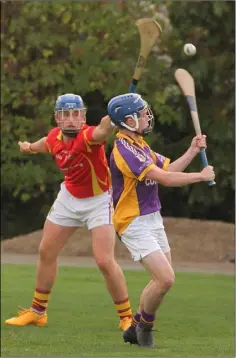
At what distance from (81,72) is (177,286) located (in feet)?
24.6

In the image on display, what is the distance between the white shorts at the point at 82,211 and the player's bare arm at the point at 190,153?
1250 millimetres

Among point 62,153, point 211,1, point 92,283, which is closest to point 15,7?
point 211,1

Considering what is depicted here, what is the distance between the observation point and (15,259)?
18469mm

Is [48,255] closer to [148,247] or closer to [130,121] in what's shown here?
[148,247]

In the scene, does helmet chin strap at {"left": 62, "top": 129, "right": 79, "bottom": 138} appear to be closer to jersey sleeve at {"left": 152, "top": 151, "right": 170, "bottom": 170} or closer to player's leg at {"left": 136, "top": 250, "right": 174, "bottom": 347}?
jersey sleeve at {"left": 152, "top": 151, "right": 170, "bottom": 170}

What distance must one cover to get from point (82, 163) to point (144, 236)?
1.44m

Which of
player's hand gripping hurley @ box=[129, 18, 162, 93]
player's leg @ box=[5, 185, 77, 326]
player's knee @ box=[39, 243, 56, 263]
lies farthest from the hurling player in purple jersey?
player's knee @ box=[39, 243, 56, 263]

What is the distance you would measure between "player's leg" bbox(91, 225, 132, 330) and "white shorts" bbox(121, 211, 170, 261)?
1024 millimetres

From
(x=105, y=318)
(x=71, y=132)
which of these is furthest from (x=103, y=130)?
(x=105, y=318)

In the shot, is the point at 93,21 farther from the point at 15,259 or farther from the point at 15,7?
the point at 15,259

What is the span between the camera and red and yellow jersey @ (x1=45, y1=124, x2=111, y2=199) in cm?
964

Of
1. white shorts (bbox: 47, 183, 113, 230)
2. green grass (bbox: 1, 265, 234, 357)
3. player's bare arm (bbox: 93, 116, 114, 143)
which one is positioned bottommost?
green grass (bbox: 1, 265, 234, 357)

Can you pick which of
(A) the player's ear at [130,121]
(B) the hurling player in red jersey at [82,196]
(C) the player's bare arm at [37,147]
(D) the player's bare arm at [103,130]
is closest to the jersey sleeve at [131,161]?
(A) the player's ear at [130,121]

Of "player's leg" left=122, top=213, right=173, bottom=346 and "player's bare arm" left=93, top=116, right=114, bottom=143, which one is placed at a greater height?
"player's bare arm" left=93, top=116, right=114, bottom=143
